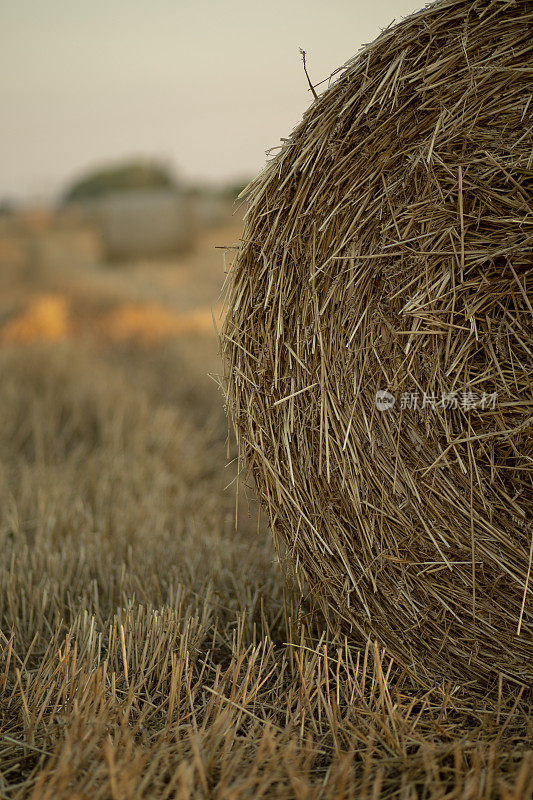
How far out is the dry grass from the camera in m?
1.13

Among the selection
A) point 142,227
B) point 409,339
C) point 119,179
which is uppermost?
point 119,179

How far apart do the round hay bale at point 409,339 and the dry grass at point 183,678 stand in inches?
6.6

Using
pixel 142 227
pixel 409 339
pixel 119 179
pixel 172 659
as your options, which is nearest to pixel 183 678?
pixel 172 659

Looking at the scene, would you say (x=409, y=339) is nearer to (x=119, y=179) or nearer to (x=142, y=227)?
(x=142, y=227)

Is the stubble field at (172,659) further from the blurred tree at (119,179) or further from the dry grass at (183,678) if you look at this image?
the blurred tree at (119,179)

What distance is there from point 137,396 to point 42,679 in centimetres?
242

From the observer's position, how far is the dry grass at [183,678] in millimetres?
1133

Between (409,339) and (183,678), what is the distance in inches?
34.3

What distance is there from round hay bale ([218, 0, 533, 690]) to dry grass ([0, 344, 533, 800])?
0.17 meters

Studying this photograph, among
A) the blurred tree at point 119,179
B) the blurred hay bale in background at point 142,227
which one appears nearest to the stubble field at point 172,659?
the blurred hay bale in background at point 142,227

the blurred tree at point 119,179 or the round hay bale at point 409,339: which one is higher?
the blurred tree at point 119,179

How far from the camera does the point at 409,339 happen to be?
1438mm

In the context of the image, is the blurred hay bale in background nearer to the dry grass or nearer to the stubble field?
the stubble field

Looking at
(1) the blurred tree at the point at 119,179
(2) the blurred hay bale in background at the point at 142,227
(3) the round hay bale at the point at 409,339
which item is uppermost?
(1) the blurred tree at the point at 119,179
